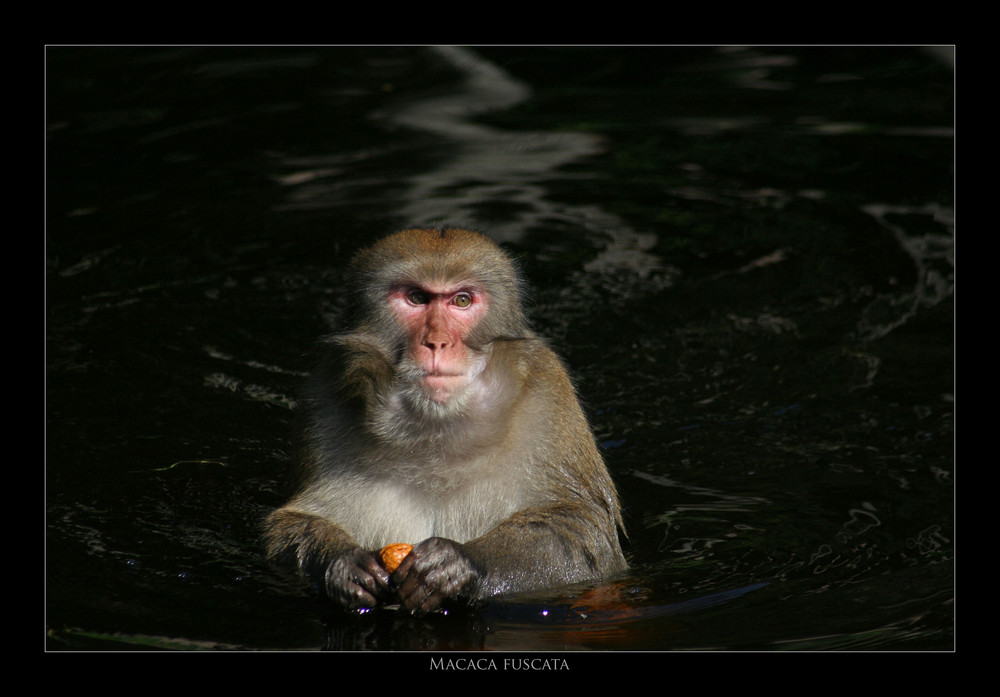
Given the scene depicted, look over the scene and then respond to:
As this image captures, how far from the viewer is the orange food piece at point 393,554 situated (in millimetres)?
6020

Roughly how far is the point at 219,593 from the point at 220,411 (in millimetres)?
2691

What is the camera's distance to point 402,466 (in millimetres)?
6312

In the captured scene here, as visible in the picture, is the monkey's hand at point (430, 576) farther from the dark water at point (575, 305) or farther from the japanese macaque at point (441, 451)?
the dark water at point (575, 305)

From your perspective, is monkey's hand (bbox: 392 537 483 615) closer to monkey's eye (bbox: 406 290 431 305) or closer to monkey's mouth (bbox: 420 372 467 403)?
monkey's mouth (bbox: 420 372 467 403)

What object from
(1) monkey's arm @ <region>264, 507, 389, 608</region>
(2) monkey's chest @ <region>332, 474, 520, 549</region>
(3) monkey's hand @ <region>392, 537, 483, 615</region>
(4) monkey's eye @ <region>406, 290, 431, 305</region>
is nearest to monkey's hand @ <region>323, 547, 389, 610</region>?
(1) monkey's arm @ <region>264, 507, 389, 608</region>

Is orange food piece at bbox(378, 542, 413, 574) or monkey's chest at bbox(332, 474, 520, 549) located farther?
monkey's chest at bbox(332, 474, 520, 549)

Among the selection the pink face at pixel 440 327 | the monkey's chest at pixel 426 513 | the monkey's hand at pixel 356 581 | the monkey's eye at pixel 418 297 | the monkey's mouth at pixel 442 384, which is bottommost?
the monkey's hand at pixel 356 581

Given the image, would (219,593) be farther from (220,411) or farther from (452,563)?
(220,411)

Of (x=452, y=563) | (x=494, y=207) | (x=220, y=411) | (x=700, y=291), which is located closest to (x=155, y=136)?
(x=494, y=207)

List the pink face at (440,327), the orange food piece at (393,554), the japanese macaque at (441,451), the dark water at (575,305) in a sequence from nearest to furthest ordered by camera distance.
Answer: the pink face at (440,327) < the japanese macaque at (441,451) < the orange food piece at (393,554) < the dark water at (575,305)

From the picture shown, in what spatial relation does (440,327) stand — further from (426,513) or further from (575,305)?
(575,305)

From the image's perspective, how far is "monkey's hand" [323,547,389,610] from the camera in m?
5.86

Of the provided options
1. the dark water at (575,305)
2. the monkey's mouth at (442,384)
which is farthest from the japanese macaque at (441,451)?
the dark water at (575,305)

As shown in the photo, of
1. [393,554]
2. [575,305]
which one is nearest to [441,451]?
[393,554]
